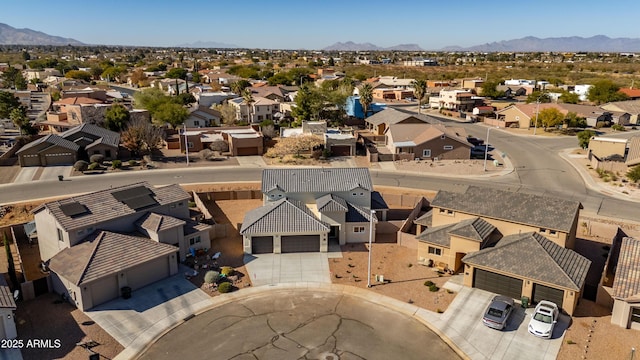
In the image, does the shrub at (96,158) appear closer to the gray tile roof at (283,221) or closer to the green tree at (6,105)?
the gray tile roof at (283,221)

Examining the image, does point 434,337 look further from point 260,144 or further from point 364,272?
point 260,144

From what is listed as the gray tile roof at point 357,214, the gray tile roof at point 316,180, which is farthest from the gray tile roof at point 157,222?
the gray tile roof at point 357,214

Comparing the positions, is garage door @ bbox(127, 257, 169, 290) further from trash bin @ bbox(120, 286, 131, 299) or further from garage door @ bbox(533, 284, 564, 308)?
garage door @ bbox(533, 284, 564, 308)

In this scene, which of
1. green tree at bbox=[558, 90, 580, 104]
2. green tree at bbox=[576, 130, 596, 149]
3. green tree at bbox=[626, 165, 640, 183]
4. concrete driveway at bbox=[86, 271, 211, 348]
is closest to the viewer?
concrete driveway at bbox=[86, 271, 211, 348]

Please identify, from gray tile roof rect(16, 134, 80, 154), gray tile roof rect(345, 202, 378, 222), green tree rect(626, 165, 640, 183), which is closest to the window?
gray tile roof rect(345, 202, 378, 222)

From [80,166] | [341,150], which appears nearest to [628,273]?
[341,150]

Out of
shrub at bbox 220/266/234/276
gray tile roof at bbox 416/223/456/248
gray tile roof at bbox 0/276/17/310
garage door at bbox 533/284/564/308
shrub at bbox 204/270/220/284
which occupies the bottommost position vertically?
shrub at bbox 220/266/234/276
